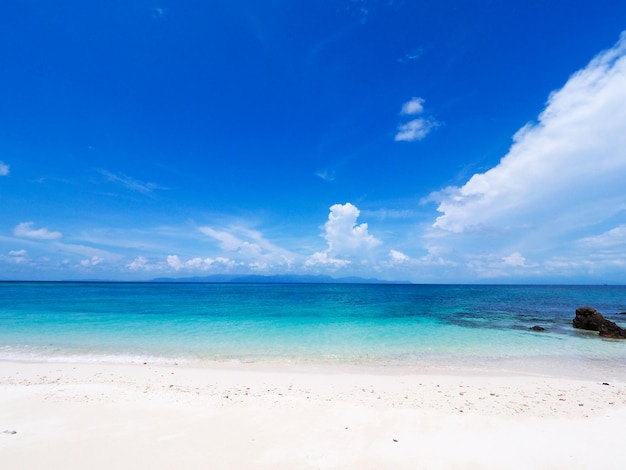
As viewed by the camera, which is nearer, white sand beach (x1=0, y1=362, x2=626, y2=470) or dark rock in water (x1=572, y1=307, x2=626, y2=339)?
white sand beach (x1=0, y1=362, x2=626, y2=470)

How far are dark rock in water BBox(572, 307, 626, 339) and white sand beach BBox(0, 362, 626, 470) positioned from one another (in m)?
15.8

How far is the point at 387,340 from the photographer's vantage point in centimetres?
1948

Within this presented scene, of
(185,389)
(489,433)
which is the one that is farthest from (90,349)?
(489,433)

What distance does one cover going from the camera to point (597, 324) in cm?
2402

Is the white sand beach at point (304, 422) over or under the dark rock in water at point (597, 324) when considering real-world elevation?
under

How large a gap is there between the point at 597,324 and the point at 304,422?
2900cm

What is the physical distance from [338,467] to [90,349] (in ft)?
55.0

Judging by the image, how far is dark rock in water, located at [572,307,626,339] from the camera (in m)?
21.8

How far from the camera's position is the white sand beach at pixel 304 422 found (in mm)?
5859

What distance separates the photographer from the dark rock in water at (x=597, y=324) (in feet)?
71.6

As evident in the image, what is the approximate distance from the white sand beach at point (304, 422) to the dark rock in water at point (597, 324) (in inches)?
620

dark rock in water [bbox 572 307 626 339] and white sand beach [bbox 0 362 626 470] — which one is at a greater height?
dark rock in water [bbox 572 307 626 339]

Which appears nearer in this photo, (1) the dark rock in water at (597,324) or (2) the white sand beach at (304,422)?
(2) the white sand beach at (304,422)

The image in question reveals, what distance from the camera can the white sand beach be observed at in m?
5.86
